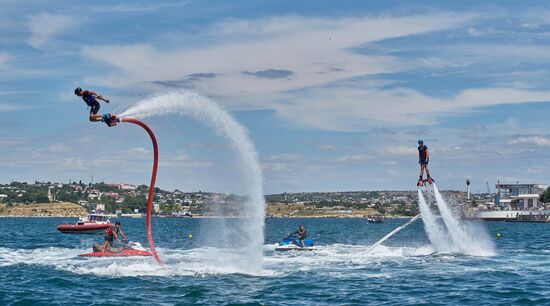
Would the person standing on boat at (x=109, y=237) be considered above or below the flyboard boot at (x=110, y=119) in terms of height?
below

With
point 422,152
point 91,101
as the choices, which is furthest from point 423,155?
point 91,101

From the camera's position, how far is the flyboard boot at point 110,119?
33812 mm

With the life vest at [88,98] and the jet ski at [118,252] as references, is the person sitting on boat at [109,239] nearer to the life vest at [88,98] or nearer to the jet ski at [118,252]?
the jet ski at [118,252]

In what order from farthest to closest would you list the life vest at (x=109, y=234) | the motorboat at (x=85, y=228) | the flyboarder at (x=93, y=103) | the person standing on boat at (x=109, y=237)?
the motorboat at (x=85, y=228) → the life vest at (x=109, y=234) → the person standing on boat at (x=109, y=237) → the flyboarder at (x=93, y=103)

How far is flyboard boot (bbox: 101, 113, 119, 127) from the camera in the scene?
1331 inches

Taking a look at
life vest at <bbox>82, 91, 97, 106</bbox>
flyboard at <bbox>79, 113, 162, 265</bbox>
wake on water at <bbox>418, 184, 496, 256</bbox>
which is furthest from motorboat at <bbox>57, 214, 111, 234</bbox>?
life vest at <bbox>82, 91, 97, 106</bbox>

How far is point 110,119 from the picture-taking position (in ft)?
112

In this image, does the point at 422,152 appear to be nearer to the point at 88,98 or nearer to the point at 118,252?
the point at 118,252

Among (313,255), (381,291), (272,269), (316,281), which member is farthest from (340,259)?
(381,291)

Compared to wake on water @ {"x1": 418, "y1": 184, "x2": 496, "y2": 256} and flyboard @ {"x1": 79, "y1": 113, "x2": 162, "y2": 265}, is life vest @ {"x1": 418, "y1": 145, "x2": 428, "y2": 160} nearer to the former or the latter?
wake on water @ {"x1": 418, "y1": 184, "x2": 496, "y2": 256}

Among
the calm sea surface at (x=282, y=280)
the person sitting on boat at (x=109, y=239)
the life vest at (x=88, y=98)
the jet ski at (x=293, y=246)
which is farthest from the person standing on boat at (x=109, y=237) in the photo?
the life vest at (x=88, y=98)

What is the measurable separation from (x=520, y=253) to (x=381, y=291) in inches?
1010

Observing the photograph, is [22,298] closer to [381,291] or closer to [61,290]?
[61,290]

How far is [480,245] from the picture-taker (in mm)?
56438
